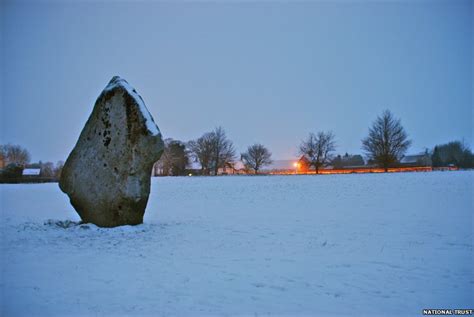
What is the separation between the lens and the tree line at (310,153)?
145ft

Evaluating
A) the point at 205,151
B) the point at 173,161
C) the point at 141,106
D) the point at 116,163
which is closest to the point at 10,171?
the point at 173,161

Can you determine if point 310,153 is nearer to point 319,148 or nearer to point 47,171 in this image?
point 319,148

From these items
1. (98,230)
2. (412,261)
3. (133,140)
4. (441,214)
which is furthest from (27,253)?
(441,214)

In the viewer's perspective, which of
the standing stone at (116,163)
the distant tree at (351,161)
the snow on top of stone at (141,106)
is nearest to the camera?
the standing stone at (116,163)

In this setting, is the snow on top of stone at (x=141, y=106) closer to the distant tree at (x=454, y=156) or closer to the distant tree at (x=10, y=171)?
the distant tree at (x=10, y=171)

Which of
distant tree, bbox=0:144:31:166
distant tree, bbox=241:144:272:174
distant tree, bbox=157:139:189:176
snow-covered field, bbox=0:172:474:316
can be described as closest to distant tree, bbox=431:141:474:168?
distant tree, bbox=241:144:272:174

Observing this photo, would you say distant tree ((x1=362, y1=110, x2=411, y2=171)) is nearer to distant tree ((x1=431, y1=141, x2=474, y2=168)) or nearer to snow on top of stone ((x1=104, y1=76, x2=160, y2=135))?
distant tree ((x1=431, y1=141, x2=474, y2=168))

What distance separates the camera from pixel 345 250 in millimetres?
7703

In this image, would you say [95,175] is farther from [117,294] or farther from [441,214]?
[441,214]

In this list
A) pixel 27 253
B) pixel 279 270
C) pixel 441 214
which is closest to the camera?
pixel 279 270

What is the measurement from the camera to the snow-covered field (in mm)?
4629

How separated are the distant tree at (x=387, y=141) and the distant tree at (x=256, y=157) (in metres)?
35.3

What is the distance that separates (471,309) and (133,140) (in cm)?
969

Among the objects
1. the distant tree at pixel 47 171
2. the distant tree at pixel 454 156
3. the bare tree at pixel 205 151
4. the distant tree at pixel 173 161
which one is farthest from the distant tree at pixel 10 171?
the distant tree at pixel 454 156
